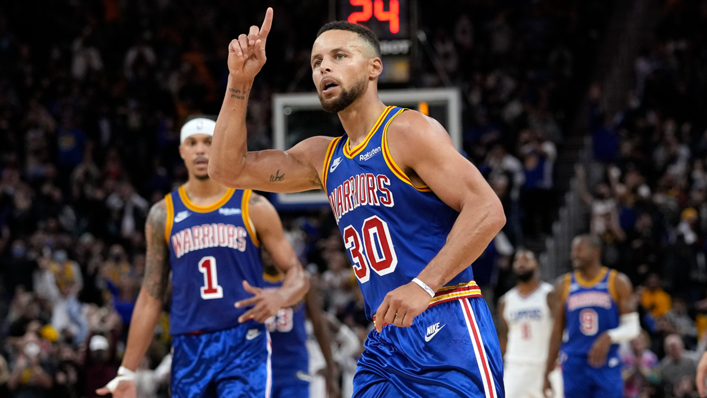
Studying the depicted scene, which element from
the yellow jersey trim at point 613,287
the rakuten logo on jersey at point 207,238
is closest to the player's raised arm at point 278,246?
the rakuten logo on jersey at point 207,238

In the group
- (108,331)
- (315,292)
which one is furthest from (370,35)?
(108,331)

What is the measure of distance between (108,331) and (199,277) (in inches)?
273

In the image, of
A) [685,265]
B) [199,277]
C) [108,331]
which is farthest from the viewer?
[685,265]

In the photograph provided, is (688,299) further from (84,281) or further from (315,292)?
(84,281)

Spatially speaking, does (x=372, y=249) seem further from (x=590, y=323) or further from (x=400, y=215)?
(x=590, y=323)

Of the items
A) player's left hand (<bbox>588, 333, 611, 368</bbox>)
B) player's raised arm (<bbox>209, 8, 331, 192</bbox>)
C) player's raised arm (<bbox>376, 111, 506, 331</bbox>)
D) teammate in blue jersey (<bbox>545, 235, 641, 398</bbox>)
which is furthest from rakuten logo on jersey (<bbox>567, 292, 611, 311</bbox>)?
player's raised arm (<bbox>376, 111, 506, 331</bbox>)

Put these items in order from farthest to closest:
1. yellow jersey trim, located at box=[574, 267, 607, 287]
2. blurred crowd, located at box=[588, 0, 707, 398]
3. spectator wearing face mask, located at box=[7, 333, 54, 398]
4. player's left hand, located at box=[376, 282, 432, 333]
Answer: blurred crowd, located at box=[588, 0, 707, 398] < spectator wearing face mask, located at box=[7, 333, 54, 398] < yellow jersey trim, located at box=[574, 267, 607, 287] < player's left hand, located at box=[376, 282, 432, 333]

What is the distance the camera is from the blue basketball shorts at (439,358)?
143 inches

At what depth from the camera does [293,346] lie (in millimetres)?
8195

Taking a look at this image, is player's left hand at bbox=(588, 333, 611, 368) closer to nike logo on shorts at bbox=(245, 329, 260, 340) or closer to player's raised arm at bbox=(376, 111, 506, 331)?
nike logo on shorts at bbox=(245, 329, 260, 340)

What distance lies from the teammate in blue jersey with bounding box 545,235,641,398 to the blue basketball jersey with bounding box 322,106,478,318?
6.10 m

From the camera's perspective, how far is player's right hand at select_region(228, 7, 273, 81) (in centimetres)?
400

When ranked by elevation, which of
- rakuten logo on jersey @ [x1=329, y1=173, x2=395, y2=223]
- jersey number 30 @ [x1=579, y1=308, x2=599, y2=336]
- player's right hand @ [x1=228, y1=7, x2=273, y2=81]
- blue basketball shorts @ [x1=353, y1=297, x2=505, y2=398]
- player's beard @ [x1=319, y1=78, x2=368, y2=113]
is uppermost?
player's right hand @ [x1=228, y1=7, x2=273, y2=81]

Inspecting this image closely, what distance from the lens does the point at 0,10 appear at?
19.8 meters
